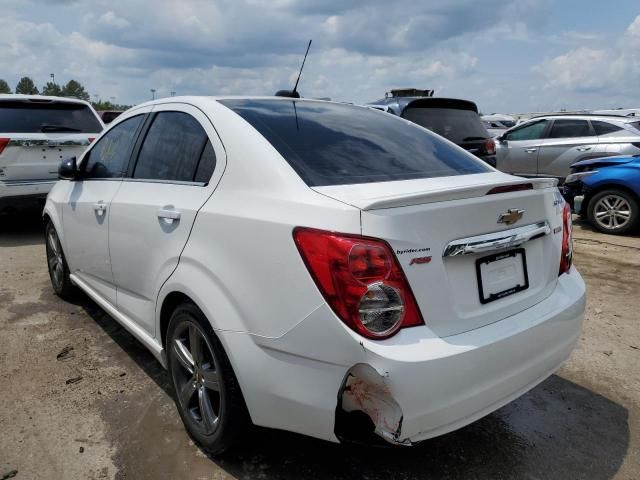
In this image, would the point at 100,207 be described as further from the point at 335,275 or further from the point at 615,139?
the point at 615,139

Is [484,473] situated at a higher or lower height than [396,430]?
lower

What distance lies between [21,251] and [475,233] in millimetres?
6013

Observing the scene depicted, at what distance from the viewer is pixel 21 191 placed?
666 centimetres

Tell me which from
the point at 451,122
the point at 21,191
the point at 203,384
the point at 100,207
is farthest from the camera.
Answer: the point at 451,122

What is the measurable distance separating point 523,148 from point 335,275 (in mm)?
9505

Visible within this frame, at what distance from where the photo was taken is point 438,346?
1.88 m

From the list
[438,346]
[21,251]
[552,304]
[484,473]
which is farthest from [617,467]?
[21,251]

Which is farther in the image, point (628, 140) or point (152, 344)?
point (628, 140)

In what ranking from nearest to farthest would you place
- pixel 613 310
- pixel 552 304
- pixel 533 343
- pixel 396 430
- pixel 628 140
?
pixel 396 430, pixel 533 343, pixel 552 304, pixel 613 310, pixel 628 140

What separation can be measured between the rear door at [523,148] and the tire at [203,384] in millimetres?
8973

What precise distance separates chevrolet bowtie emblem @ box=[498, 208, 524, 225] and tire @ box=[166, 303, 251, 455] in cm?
125

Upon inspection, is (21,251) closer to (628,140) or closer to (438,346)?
(438,346)

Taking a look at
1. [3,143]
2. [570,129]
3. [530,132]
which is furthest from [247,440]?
[530,132]

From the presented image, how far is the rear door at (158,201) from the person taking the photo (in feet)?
8.24
